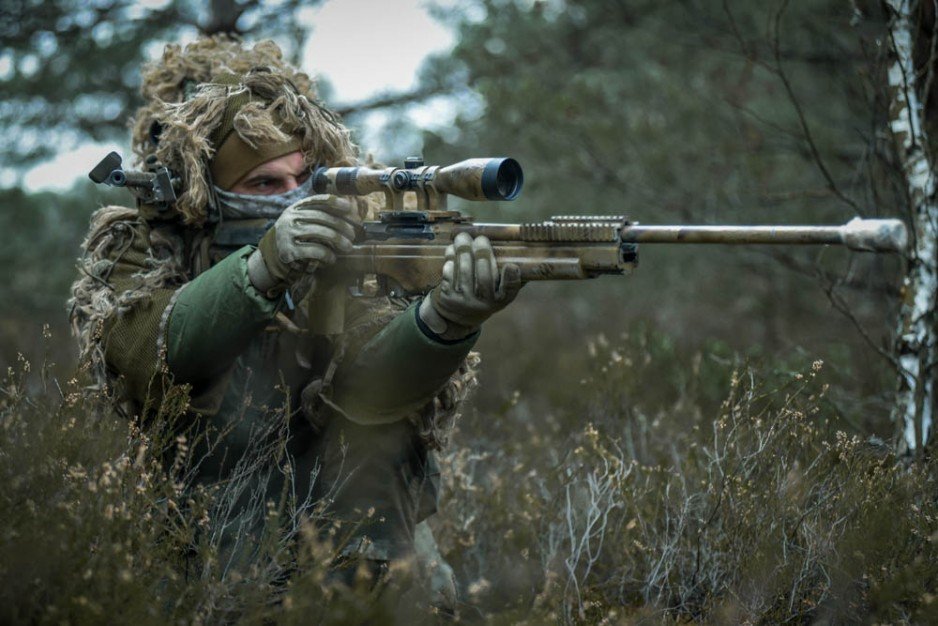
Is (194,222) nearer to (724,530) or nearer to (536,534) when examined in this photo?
(536,534)

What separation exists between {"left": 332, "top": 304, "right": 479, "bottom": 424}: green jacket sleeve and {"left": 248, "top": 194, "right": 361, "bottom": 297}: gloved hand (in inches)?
14.3

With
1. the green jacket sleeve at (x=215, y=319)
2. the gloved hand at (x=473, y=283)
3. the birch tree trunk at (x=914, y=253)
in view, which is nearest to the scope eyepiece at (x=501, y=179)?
the gloved hand at (x=473, y=283)

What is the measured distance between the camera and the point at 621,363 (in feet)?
17.8

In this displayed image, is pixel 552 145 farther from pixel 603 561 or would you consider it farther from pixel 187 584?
pixel 187 584

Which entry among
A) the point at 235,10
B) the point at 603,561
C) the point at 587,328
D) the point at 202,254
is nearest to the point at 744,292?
the point at 587,328

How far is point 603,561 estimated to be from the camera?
14.4 feet

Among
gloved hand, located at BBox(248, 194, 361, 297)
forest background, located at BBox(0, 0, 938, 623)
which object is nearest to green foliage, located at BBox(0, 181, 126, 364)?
forest background, located at BBox(0, 0, 938, 623)

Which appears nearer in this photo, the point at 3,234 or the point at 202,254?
the point at 202,254

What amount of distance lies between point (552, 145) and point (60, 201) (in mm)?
8047

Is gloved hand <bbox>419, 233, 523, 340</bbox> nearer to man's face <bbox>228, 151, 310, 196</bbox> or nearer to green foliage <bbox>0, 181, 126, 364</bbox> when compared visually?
man's face <bbox>228, 151, 310, 196</bbox>

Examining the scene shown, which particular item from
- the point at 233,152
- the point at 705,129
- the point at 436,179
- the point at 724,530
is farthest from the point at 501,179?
the point at 705,129

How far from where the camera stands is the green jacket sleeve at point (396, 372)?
350 centimetres

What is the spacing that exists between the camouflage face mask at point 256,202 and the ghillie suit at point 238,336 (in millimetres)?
46

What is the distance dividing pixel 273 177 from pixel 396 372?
95cm
